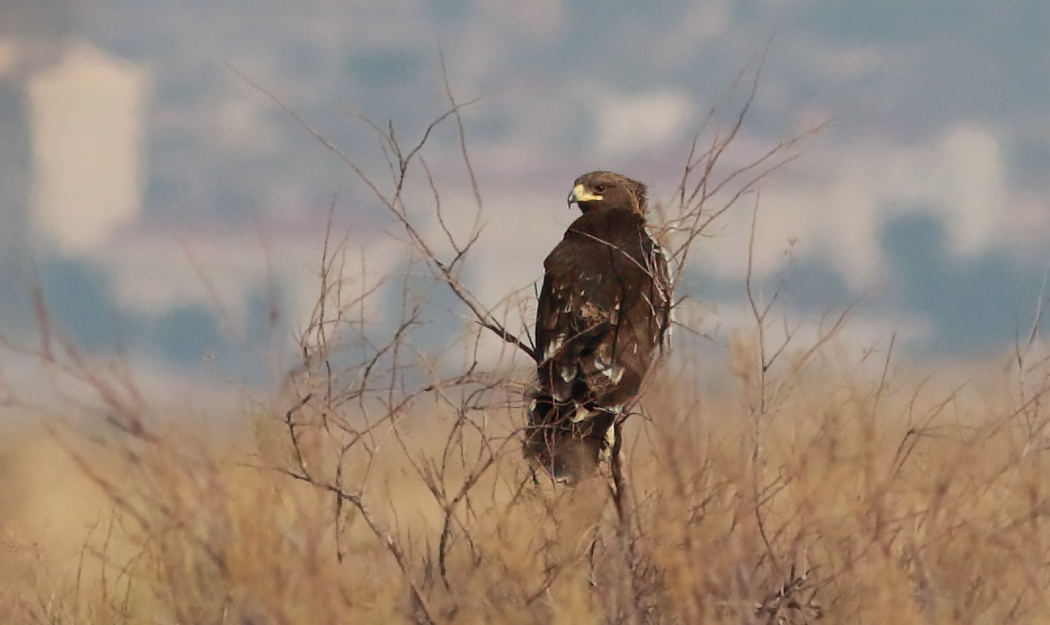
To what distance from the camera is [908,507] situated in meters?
4.83

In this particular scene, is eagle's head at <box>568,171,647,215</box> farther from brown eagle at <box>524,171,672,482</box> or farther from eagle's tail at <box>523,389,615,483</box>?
eagle's tail at <box>523,389,615,483</box>

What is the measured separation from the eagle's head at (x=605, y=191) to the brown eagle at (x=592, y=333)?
63 millimetres

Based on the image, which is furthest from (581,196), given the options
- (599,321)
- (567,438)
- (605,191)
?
(567,438)

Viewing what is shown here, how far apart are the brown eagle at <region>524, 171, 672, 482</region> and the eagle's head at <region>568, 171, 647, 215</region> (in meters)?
0.06

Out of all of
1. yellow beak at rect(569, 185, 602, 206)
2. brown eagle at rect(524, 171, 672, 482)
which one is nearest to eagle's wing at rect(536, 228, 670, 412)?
brown eagle at rect(524, 171, 672, 482)

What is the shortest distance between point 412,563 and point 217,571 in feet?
2.72

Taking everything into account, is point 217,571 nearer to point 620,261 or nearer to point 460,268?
point 460,268

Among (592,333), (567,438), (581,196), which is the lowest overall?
(567,438)

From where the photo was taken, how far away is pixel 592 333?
5.38 meters

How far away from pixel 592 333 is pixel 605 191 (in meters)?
0.99

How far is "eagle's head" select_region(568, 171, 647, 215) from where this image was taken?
6094 mm

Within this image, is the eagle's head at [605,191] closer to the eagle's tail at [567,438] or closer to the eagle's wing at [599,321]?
the eagle's wing at [599,321]

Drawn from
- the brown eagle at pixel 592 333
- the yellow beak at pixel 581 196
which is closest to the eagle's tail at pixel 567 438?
the brown eagle at pixel 592 333

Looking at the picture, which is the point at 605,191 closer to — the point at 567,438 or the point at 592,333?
the point at 592,333
